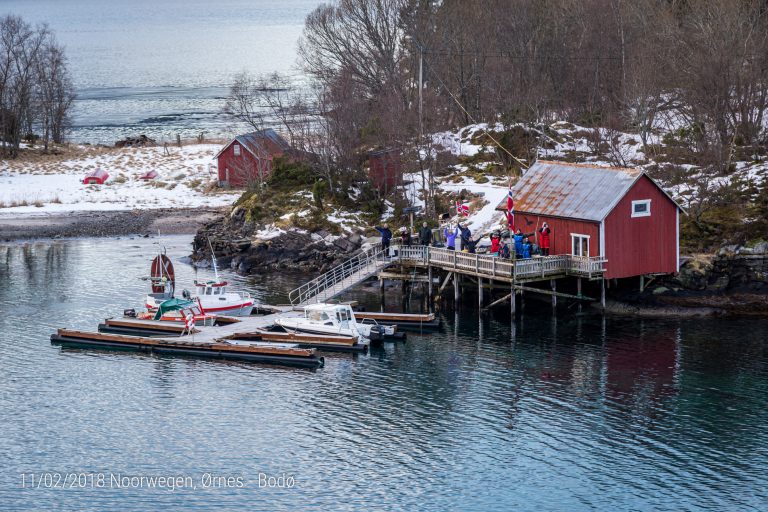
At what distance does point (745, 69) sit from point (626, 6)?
15865mm

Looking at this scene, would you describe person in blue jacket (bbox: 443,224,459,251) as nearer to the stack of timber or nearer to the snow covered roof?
the snow covered roof

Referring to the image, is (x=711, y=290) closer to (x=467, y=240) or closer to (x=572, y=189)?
(x=572, y=189)

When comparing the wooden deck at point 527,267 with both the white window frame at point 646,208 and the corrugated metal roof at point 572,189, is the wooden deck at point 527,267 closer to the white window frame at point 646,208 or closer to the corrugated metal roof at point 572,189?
the corrugated metal roof at point 572,189

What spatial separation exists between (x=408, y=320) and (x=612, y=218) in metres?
10.8

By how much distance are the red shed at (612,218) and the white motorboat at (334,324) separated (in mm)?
10208

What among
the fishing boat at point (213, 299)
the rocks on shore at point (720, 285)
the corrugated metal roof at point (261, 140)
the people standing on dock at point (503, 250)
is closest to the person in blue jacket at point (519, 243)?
the people standing on dock at point (503, 250)

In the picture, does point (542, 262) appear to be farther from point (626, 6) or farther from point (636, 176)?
point (626, 6)

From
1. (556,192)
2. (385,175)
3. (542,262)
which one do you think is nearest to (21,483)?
(542,262)

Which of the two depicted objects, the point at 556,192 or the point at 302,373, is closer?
the point at 302,373

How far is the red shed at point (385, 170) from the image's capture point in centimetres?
7312

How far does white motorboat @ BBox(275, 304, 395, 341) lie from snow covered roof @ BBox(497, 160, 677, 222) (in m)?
10.6

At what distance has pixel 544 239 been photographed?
57969 millimetres

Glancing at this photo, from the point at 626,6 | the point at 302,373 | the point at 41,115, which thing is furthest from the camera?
the point at 41,115

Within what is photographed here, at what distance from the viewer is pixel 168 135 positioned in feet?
411
